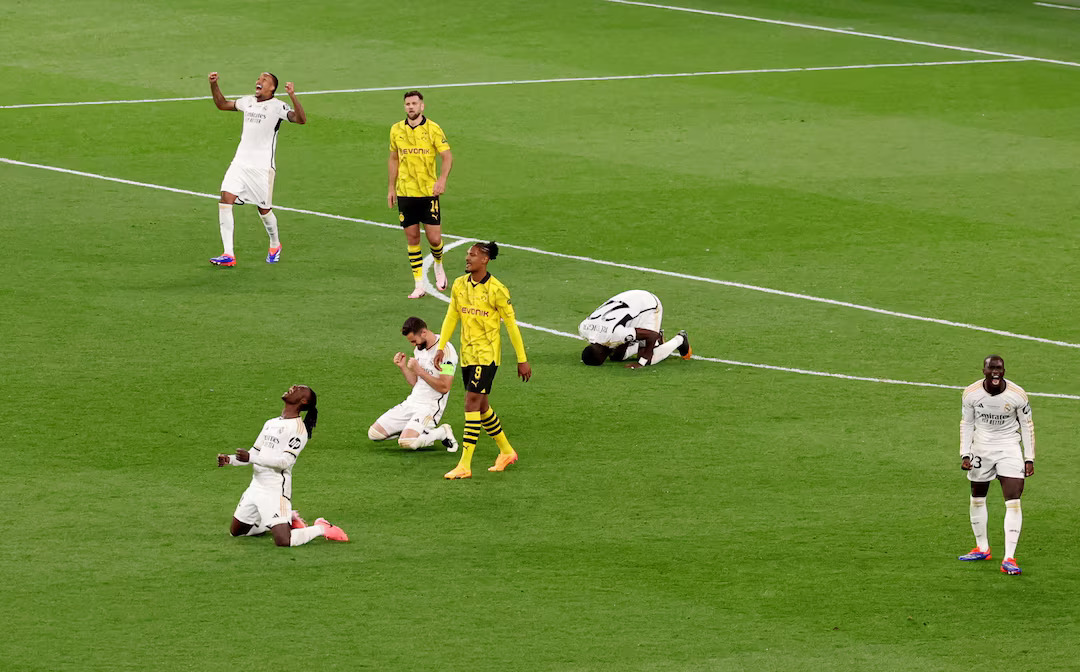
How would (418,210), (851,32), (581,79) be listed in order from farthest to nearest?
1. (851,32)
2. (581,79)
3. (418,210)

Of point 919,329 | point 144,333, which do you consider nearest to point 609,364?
point 919,329

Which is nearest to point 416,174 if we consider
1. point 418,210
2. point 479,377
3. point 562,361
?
point 418,210

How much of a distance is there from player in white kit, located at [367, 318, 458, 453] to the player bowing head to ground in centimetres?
233

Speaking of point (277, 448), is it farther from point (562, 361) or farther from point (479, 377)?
point (562, 361)

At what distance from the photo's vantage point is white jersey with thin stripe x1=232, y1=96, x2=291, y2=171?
71.8 ft

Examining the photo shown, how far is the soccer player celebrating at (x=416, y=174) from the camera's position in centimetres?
2064

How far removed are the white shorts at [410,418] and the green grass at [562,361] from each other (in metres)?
0.34

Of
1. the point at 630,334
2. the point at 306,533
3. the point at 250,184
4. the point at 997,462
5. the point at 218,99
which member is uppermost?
the point at 218,99

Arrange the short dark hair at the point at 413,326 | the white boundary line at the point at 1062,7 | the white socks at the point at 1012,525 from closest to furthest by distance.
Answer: the white socks at the point at 1012,525 → the short dark hair at the point at 413,326 → the white boundary line at the point at 1062,7

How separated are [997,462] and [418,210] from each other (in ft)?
31.4

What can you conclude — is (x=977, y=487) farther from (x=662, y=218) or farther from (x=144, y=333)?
(x=662, y=218)

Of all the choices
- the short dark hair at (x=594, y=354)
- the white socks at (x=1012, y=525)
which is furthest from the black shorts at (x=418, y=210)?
the white socks at (x=1012, y=525)

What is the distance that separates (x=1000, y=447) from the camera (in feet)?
43.3

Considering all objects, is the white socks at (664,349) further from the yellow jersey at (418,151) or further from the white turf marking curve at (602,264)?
the yellow jersey at (418,151)
